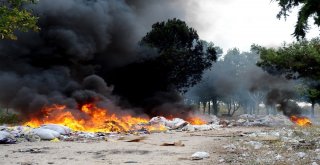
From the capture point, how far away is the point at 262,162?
Answer: 7.77 m

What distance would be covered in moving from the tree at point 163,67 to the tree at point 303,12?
2650 cm

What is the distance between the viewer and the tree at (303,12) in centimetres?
760

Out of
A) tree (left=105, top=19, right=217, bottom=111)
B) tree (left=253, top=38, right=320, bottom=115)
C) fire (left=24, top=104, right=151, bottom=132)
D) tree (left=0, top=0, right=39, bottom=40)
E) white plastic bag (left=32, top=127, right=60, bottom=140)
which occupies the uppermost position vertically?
tree (left=105, top=19, right=217, bottom=111)

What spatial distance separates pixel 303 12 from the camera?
789cm

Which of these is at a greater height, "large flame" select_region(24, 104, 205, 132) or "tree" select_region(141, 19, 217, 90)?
"tree" select_region(141, 19, 217, 90)

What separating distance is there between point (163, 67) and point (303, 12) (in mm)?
29126

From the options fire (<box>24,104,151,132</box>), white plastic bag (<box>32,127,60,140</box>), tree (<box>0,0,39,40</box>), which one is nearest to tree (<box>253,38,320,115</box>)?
tree (<box>0,0,39,40</box>)

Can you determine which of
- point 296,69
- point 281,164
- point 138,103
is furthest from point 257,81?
point 281,164

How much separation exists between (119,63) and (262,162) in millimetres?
27798

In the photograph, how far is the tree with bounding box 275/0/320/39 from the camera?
7.60 metres

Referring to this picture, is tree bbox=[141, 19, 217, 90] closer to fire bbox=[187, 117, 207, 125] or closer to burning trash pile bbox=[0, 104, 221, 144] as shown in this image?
fire bbox=[187, 117, 207, 125]

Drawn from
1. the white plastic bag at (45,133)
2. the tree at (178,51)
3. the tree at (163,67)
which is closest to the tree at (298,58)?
the white plastic bag at (45,133)

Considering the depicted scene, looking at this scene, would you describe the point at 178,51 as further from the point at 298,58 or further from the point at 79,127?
the point at 298,58

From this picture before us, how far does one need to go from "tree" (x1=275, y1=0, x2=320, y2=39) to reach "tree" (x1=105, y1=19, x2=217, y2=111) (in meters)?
26.5
